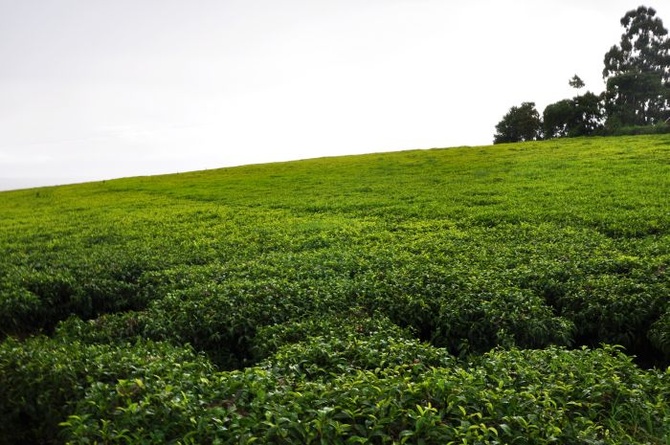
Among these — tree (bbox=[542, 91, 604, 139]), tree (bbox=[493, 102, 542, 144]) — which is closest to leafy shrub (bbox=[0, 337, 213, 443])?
tree (bbox=[542, 91, 604, 139])

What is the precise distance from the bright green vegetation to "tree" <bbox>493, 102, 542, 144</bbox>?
1769 inches

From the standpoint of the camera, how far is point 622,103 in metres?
52.3

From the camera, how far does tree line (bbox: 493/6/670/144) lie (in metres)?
48.9

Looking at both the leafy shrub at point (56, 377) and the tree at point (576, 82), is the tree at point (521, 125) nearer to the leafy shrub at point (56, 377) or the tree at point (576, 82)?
the tree at point (576, 82)

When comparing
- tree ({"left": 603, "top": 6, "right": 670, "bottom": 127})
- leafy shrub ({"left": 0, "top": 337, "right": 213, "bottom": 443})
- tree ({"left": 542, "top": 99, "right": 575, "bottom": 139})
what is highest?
tree ({"left": 603, "top": 6, "right": 670, "bottom": 127})

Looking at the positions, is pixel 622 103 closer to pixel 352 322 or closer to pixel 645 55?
pixel 645 55

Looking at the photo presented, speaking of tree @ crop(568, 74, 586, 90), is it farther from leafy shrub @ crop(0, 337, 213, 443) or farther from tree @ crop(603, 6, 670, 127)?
leafy shrub @ crop(0, 337, 213, 443)

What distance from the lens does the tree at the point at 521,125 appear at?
6022 cm

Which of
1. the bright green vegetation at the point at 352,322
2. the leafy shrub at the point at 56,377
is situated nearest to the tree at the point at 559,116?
the bright green vegetation at the point at 352,322

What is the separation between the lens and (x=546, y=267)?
9.24 m

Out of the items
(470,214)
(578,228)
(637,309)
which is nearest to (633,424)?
(637,309)

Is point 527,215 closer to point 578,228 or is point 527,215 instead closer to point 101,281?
point 578,228

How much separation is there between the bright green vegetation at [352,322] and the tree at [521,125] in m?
44.9

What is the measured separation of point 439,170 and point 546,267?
1822 centimetres
